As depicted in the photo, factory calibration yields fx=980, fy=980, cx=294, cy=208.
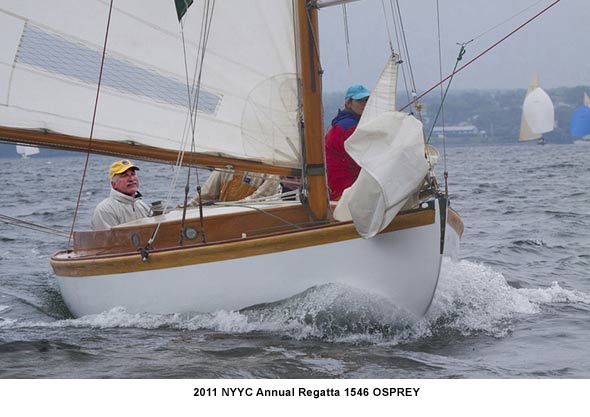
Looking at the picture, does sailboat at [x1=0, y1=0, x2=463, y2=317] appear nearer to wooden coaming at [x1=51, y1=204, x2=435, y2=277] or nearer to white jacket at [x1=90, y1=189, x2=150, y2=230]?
wooden coaming at [x1=51, y1=204, x2=435, y2=277]

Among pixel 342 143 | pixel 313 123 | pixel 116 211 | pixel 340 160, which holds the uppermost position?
pixel 313 123

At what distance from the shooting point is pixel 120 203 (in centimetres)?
739

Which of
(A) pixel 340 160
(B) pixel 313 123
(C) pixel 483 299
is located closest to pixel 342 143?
(A) pixel 340 160

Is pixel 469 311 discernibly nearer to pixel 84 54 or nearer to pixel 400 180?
pixel 400 180

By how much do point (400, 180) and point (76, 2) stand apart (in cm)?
251

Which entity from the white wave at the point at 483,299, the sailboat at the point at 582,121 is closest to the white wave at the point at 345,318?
the white wave at the point at 483,299

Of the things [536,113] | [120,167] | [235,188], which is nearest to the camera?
[120,167]

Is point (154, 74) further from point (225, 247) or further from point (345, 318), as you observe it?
point (345, 318)

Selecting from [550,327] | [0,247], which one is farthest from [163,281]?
[0,247]

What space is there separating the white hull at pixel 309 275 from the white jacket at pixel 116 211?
3.34ft

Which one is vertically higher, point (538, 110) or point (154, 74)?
point (538, 110)

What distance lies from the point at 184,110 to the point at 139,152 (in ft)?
1.38

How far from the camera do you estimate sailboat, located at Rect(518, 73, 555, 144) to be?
52.7m

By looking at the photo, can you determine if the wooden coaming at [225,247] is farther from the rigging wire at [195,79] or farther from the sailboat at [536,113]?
the sailboat at [536,113]
